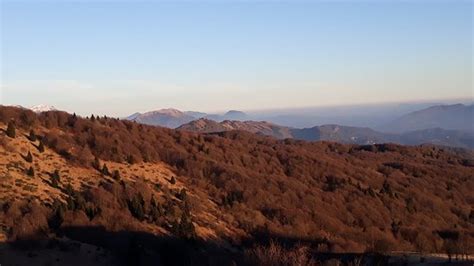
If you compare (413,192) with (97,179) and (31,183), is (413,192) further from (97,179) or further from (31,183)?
(31,183)

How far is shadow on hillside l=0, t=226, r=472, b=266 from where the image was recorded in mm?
29203

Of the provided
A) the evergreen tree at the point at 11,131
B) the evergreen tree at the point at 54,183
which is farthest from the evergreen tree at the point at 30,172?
the evergreen tree at the point at 11,131

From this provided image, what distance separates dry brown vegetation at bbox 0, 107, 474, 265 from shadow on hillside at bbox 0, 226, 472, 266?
1043mm

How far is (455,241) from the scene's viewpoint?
49.8 m

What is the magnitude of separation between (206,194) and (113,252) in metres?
23.2

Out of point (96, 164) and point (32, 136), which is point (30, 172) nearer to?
point (96, 164)

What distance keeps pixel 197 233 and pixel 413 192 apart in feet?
151

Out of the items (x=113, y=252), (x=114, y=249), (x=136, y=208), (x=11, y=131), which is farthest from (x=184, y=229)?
(x=11, y=131)

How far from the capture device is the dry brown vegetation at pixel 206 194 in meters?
38.3

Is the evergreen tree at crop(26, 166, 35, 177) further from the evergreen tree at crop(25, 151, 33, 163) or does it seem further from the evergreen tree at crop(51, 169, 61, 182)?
the evergreen tree at crop(25, 151, 33, 163)

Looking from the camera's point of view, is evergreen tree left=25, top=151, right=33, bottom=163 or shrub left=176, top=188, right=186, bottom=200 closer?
evergreen tree left=25, top=151, right=33, bottom=163

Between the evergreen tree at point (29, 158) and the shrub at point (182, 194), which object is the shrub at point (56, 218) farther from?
the shrub at point (182, 194)

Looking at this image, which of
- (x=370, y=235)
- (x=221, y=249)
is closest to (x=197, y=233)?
(x=221, y=249)

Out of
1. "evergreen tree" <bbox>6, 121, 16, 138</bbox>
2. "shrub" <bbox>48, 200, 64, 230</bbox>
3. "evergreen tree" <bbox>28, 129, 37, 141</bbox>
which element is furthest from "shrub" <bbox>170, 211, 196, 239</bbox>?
"evergreen tree" <bbox>6, 121, 16, 138</bbox>
